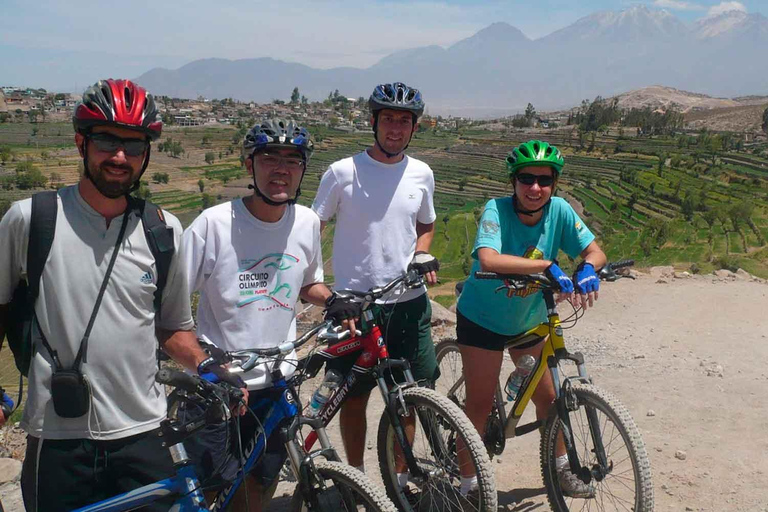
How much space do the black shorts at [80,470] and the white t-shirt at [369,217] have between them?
170cm

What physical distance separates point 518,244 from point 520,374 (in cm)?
78

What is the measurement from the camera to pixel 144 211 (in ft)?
7.84

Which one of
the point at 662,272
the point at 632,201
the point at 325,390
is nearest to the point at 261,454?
the point at 325,390

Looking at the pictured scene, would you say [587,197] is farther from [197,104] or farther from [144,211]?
[197,104]

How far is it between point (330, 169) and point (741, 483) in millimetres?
3546

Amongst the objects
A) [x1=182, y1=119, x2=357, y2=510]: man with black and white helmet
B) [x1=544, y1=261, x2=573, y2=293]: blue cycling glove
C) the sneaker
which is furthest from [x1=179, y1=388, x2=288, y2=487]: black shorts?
the sneaker

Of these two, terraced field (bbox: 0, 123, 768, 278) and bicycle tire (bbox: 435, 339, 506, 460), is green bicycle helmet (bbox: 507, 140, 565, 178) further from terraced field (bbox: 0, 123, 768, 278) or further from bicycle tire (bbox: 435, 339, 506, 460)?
terraced field (bbox: 0, 123, 768, 278)

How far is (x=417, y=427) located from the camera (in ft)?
11.2

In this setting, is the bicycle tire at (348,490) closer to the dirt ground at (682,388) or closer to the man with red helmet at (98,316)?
the man with red helmet at (98,316)

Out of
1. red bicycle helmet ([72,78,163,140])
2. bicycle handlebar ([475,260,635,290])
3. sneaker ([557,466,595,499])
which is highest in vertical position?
red bicycle helmet ([72,78,163,140])

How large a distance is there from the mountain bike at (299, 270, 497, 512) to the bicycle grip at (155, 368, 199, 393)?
3.04 ft

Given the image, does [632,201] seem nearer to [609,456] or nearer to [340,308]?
[609,456]

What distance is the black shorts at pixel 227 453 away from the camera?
2.74 metres

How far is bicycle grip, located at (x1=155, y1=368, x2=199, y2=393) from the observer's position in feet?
7.36
